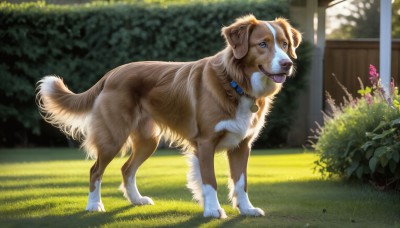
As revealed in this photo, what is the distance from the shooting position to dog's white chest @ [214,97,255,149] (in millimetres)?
5234

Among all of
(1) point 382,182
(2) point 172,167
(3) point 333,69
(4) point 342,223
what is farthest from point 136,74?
(3) point 333,69

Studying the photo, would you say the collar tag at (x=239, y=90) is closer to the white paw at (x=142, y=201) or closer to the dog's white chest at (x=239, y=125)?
the dog's white chest at (x=239, y=125)

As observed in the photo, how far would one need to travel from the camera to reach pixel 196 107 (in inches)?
214

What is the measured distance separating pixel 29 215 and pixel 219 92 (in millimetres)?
→ 1903

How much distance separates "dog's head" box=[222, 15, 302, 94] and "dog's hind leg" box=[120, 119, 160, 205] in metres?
1.30

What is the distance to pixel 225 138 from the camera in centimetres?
532

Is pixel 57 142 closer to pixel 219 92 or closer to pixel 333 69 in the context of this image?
pixel 333 69

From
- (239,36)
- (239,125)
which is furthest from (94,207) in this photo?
(239,36)

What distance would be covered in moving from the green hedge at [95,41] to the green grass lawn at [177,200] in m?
3.47

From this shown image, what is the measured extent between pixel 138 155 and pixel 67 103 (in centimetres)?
85

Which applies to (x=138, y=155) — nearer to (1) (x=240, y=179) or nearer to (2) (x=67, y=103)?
(2) (x=67, y=103)

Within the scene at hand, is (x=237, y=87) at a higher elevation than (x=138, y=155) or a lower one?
higher

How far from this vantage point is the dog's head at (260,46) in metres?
5.11

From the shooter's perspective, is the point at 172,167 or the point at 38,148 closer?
the point at 172,167
